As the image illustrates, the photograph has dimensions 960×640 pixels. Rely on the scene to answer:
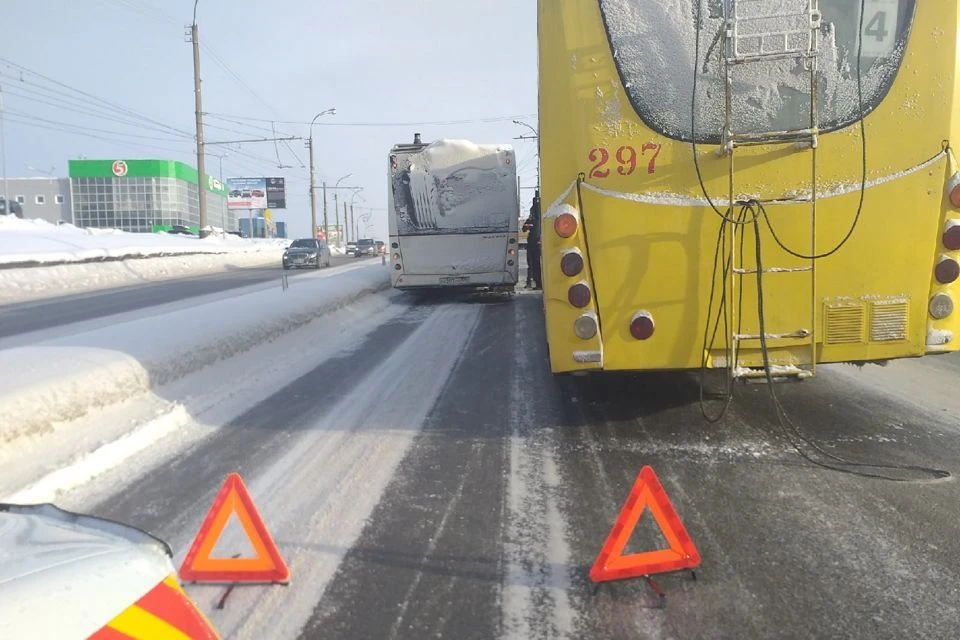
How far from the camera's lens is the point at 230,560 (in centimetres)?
356

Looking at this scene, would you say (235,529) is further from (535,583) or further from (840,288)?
(840,288)

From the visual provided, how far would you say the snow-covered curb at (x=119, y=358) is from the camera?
223 inches

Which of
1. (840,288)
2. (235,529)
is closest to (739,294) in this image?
(840,288)

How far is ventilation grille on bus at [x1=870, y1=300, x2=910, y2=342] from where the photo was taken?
5.12 m

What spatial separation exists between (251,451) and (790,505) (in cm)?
390

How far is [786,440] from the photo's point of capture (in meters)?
5.78

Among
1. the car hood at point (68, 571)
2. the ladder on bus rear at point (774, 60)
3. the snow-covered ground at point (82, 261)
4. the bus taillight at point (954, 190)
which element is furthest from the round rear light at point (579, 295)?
the snow-covered ground at point (82, 261)

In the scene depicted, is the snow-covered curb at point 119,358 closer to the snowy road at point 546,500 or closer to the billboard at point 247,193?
the snowy road at point 546,500

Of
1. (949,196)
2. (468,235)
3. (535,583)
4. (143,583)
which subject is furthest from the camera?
(468,235)

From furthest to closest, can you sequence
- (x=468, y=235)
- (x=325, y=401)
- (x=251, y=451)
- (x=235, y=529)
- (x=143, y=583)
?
(x=468, y=235)
(x=325, y=401)
(x=251, y=451)
(x=235, y=529)
(x=143, y=583)

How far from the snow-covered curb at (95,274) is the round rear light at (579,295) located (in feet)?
67.9

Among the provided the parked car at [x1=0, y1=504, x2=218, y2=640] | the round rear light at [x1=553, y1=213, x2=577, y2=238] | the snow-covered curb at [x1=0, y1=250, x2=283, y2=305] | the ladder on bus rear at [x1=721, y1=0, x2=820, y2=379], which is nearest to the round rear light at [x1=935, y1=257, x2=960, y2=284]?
the ladder on bus rear at [x1=721, y1=0, x2=820, y2=379]

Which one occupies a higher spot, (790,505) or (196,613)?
(196,613)

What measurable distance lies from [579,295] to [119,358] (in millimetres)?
4783
